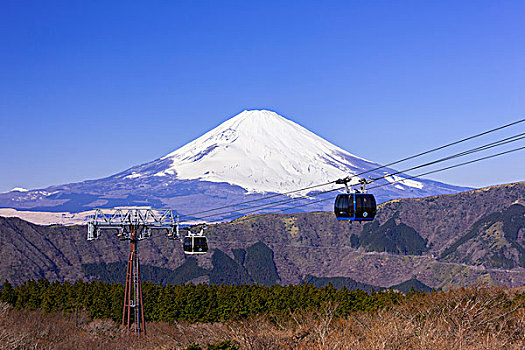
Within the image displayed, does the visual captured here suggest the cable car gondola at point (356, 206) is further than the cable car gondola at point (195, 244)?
No

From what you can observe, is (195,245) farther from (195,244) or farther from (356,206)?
(356,206)

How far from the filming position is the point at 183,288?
102312 mm

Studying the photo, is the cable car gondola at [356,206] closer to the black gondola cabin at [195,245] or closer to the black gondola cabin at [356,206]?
the black gondola cabin at [356,206]

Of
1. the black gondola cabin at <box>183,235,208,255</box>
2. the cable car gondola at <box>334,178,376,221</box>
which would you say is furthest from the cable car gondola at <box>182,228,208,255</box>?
the cable car gondola at <box>334,178,376,221</box>

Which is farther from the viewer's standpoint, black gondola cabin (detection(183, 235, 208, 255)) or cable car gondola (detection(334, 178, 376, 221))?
black gondola cabin (detection(183, 235, 208, 255))

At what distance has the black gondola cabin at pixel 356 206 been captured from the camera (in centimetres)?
3148

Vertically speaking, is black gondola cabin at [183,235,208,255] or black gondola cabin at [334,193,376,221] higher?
black gondola cabin at [334,193,376,221]

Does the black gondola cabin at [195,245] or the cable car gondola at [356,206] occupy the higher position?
the cable car gondola at [356,206]

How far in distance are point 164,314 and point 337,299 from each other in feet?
93.4

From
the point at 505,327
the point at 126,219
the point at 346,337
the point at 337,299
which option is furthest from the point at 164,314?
the point at 346,337

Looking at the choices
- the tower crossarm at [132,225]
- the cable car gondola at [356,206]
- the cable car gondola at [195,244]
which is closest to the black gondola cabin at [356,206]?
the cable car gondola at [356,206]

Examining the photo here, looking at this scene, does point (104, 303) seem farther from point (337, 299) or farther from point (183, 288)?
point (337, 299)

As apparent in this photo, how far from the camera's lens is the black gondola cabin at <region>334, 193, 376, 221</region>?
3148 centimetres

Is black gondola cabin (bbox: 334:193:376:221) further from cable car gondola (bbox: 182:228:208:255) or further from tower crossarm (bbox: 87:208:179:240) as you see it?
tower crossarm (bbox: 87:208:179:240)
